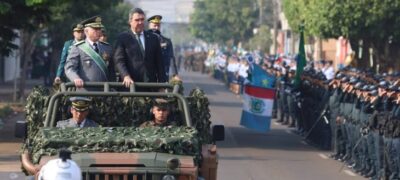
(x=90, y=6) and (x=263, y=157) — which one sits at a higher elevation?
(x=90, y=6)

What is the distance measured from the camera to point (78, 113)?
10.6 meters

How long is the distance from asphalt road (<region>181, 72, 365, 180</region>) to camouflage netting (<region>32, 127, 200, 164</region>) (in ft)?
25.7

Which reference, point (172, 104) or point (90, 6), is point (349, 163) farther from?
point (90, 6)

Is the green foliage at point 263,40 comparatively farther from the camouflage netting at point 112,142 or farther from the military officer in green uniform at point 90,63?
the camouflage netting at point 112,142

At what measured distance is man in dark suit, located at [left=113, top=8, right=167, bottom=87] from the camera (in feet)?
39.9

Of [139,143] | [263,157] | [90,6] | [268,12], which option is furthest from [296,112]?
[268,12]

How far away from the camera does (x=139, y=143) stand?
9.61m

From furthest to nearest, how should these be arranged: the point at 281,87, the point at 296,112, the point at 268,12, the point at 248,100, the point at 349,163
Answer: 1. the point at 268,12
2. the point at 281,87
3. the point at 296,112
4. the point at 248,100
5. the point at 349,163

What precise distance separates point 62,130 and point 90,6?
2648 cm

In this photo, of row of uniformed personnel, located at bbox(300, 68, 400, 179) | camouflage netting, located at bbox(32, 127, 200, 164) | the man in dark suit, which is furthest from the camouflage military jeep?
row of uniformed personnel, located at bbox(300, 68, 400, 179)

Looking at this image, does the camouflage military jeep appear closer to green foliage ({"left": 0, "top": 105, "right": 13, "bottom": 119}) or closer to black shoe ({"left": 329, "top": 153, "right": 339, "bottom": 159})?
black shoe ({"left": 329, "top": 153, "right": 339, "bottom": 159})

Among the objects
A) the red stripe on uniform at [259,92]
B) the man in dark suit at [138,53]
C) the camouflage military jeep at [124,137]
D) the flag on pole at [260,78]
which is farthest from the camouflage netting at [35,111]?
the flag on pole at [260,78]

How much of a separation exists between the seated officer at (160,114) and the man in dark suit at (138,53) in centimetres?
114

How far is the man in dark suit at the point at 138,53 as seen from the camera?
12176mm
